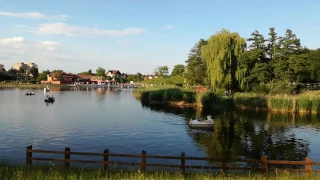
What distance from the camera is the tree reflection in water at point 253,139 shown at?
23386mm

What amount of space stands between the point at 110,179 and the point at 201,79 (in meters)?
78.6

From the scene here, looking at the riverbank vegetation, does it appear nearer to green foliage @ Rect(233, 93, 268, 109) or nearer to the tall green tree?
green foliage @ Rect(233, 93, 268, 109)

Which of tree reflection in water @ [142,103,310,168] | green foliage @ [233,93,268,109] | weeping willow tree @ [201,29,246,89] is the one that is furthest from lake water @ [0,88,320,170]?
weeping willow tree @ [201,29,246,89]

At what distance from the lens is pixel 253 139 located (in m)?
29.2

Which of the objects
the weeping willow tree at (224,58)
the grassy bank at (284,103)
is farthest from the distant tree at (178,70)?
the grassy bank at (284,103)

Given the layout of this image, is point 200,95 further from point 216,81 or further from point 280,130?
point 280,130

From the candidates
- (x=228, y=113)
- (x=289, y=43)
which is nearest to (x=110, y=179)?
(x=228, y=113)

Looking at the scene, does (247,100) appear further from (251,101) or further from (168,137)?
(168,137)

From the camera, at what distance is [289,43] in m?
64.5

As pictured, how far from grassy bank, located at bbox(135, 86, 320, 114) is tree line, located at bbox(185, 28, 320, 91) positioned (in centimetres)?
441

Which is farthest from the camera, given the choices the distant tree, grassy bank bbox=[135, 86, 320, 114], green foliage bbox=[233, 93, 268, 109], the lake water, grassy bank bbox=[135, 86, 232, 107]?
the distant tree

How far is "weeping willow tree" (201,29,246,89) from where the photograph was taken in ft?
199

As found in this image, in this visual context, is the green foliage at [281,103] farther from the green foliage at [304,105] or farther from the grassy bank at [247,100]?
the green foliage at [304,105]

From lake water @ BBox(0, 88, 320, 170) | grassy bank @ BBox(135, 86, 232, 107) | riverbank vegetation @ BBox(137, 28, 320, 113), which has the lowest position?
lake water @ BBox(0, 88, 320, 170)
